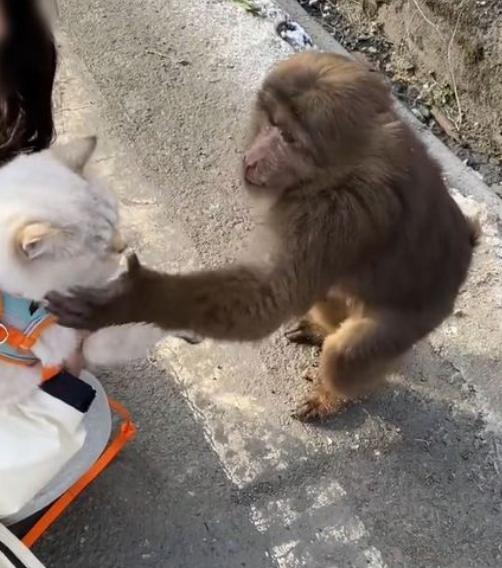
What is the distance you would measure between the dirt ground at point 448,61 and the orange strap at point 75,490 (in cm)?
217

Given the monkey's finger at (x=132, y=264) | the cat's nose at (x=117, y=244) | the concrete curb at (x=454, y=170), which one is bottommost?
the concrete curb at (x=454, y=170)

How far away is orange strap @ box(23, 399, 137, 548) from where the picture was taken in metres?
2.53

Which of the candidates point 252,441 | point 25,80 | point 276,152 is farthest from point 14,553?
point 25,80

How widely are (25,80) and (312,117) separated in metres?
1.21

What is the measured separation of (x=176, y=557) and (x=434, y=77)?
2726 mm

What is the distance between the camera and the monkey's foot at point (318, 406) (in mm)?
3125

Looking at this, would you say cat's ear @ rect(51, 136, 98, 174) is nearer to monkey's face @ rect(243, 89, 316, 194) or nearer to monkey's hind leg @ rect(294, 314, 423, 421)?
monkey's face @ rect(243, 89, 316, 194)

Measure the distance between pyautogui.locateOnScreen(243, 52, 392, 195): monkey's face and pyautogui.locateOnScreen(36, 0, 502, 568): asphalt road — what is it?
932 mm

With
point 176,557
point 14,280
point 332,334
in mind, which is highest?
point 14,280

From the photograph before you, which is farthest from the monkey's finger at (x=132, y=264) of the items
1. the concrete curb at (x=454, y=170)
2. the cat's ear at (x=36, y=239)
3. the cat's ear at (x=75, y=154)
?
the concrete curb at (x=454, y=170)

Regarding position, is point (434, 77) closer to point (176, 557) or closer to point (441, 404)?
point (441, 404)

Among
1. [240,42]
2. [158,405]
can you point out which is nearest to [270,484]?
[158,405]

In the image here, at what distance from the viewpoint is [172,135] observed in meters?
3.97

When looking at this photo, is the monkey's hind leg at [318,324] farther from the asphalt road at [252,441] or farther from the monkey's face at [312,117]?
the monkey's face at [312,117]
